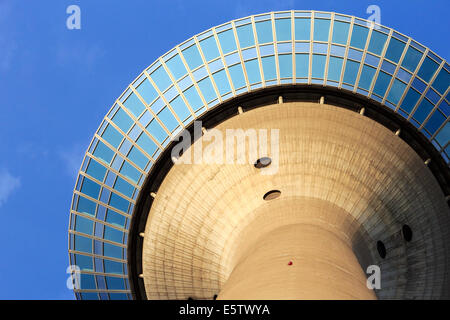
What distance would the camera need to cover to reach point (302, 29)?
2503 centimetres

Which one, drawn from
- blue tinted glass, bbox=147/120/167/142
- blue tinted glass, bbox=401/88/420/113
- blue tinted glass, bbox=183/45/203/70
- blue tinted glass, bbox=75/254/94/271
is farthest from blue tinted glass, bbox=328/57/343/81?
blue tinted glass, bbox=75/254/94/271

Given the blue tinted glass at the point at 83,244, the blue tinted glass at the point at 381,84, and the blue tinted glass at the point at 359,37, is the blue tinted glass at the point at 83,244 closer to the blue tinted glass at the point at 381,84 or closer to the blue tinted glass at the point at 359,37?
the blue tinted glass at the point at 381,84

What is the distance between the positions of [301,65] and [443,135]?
28.2 feet

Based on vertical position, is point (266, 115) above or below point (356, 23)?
below

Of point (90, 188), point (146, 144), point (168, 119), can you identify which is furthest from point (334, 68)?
point (90, 188)

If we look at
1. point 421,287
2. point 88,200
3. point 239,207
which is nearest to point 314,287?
point 239,207

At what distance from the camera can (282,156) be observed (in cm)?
2538

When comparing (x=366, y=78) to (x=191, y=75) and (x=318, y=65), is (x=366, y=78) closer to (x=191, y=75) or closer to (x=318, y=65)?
(x=318, y=65)

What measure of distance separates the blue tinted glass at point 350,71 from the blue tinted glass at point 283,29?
3.52 m

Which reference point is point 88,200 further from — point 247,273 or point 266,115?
point 247,273

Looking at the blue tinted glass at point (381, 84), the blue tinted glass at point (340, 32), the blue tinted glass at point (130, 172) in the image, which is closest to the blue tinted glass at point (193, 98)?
the blue tinted glass at point (130, 172)
